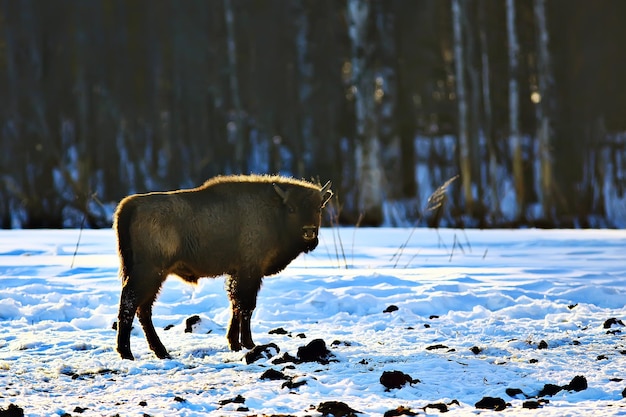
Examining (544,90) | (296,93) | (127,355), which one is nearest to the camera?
(127,355)

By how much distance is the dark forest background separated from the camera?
25.5 metres

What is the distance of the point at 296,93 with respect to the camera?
30844mm

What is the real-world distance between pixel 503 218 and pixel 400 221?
2.41m

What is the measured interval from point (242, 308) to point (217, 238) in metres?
0.61

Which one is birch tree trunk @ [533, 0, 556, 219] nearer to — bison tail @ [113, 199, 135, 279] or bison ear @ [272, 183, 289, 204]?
bison ear @ [272, 183, 289, 204]

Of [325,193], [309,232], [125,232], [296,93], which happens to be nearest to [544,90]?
Result: [296,93]

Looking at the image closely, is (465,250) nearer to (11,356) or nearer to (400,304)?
(400,304)

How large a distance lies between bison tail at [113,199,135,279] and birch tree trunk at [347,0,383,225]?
43.2 ft

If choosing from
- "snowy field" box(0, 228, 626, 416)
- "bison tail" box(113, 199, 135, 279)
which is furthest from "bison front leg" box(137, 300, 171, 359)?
"bison tail" box(113, 199, 135, 279)

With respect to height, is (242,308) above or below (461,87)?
below

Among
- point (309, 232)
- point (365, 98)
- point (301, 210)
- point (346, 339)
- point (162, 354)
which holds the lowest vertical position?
point (346, 339)

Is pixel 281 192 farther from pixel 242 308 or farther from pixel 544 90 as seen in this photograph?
pixel 544 90

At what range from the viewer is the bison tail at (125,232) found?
6992 millimetres

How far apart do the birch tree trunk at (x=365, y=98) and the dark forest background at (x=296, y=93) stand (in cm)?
210
